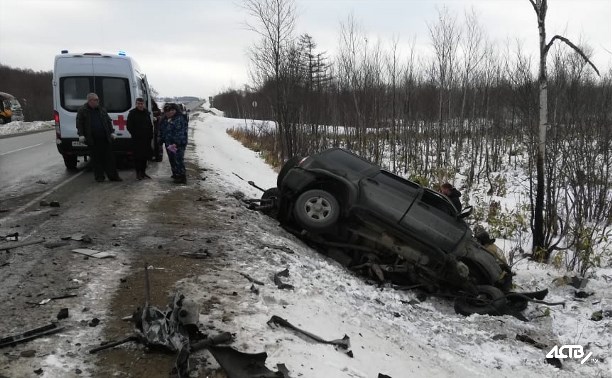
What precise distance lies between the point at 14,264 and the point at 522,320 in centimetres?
608

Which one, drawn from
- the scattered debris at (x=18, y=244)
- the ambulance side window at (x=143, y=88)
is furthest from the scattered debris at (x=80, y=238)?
the ambulance side window at (x=143, y=88)

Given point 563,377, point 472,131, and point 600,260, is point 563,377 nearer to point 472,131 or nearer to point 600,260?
point 600,260

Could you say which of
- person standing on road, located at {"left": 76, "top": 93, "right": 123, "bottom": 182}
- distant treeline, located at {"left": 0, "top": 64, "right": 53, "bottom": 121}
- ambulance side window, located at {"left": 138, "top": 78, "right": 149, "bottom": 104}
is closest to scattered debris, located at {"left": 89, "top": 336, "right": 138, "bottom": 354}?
person standing on road, located at {"left": 76, "top": 93, "right": 123, "bottom": 182}

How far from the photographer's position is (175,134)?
957cm

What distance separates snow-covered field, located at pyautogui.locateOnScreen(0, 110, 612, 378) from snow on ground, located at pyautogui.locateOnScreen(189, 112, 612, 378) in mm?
12

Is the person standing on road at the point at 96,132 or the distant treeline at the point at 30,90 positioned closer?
the person standing on road at the point at 96,132

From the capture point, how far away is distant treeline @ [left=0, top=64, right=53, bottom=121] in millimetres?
47750

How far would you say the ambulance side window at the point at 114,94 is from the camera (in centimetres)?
1032

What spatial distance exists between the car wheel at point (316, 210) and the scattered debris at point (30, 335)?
398 cm

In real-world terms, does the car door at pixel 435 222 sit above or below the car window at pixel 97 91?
below

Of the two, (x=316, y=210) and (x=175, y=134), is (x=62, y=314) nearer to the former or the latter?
(x=316, y=210)

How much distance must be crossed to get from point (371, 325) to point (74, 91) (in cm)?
865

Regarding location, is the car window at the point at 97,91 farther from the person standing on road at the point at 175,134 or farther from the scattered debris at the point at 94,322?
the scattered debris at the point at 94,322

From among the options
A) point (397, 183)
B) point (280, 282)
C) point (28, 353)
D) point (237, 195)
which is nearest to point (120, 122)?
point (237, 195)
